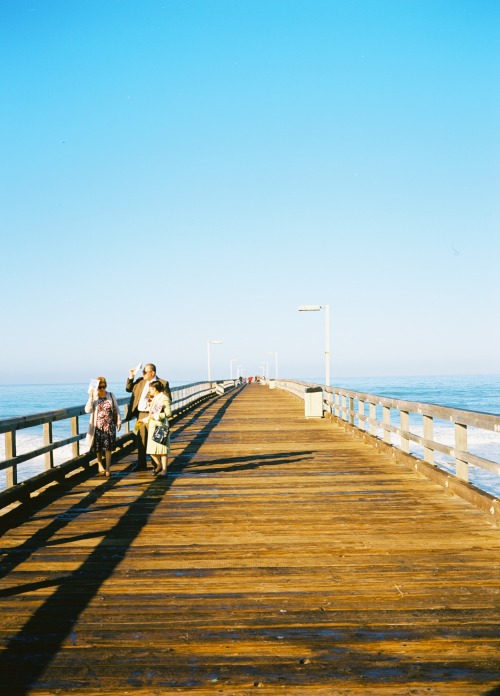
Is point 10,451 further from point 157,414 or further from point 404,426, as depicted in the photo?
point 404,426

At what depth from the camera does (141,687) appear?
369 centimetres

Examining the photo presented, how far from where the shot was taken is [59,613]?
4844mm

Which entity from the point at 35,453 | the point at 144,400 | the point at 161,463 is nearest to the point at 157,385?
the point at 144,400

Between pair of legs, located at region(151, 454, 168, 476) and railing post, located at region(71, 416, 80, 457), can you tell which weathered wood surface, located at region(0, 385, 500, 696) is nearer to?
pair of legs, located at region(151, 454, 168, 476)

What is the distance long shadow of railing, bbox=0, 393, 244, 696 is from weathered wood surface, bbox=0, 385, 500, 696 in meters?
0.02

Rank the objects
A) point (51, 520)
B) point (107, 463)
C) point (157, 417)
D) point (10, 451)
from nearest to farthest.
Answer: point (51, 520) < point (10, 451) < point (157, 417) < point (107, 463)

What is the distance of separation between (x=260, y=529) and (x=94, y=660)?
3.64 m

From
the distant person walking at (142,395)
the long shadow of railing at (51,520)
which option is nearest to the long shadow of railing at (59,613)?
the long shadow of railing at (51,520)

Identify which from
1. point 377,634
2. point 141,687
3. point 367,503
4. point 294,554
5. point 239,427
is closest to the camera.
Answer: point 141,687

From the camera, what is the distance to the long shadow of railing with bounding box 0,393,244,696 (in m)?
3.89

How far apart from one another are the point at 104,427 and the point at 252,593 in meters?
6.39

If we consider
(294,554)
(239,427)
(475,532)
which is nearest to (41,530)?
(294,554)

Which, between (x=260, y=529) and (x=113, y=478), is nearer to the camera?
(x=260, y=529)

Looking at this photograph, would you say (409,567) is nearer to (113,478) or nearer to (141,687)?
(141,687)
